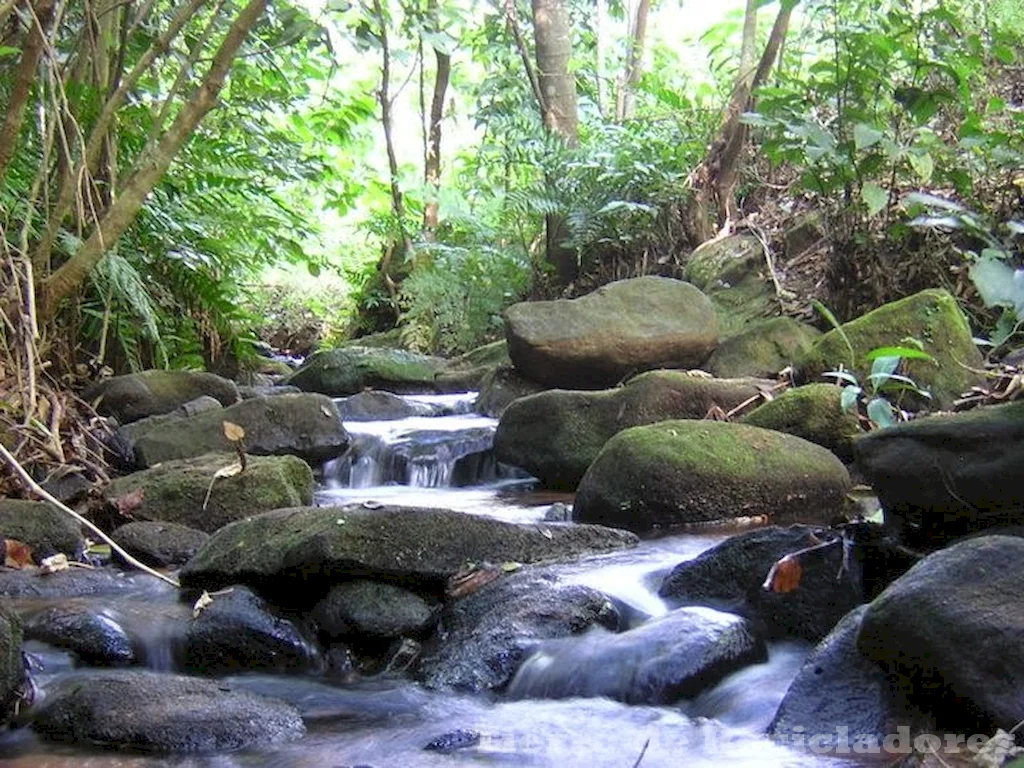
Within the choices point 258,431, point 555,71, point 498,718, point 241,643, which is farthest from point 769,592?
point 555,71

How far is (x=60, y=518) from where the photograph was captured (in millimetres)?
4531

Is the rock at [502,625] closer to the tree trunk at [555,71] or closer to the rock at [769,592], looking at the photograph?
the rock at [769,592]

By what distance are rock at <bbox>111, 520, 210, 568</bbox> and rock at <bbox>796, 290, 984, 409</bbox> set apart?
3467mm

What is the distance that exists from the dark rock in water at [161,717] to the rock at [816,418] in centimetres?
317

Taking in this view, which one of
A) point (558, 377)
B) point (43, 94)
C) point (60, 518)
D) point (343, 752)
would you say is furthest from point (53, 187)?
point (343, 752)

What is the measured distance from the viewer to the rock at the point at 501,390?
770cm

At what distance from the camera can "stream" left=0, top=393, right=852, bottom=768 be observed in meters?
2.66

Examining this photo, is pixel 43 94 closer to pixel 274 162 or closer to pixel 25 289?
pixel 25 289

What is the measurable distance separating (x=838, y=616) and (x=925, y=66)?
3.76 meters

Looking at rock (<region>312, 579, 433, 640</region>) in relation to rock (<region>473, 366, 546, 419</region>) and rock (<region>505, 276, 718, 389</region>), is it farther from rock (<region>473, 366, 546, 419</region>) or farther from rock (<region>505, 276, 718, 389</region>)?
rock (<region>473, 366, 546, 419</region>)

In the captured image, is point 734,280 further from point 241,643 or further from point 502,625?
point 241,643

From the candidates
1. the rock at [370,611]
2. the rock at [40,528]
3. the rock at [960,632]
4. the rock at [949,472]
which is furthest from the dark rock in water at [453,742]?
the rock at [40,528]

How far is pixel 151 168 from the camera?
5191 millimetres

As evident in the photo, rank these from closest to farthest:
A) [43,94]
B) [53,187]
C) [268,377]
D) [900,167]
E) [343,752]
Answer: [343,752]
[43,94]
[53,187]
[900,167]
[268,377]
